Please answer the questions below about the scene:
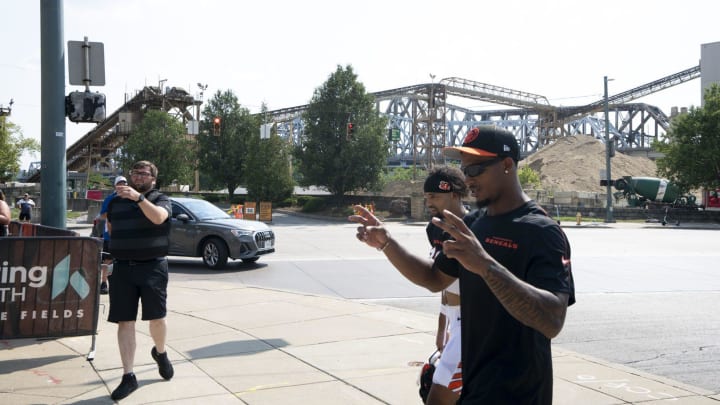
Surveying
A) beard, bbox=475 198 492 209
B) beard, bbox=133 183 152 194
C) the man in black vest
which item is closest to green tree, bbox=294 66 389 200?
beard, bbox=133 183 152 194

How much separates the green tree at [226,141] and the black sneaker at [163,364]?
1944 inches

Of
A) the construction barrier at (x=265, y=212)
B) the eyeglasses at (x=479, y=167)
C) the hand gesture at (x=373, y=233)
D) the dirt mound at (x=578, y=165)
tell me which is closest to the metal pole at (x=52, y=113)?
the hand gesture at (x=373, y=233)

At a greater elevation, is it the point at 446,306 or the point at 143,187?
the point at 143,187

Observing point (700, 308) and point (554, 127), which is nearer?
point (700, 308)

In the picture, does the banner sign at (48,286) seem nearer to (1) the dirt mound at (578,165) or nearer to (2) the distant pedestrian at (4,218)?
(2) the distant pedestrian at (4,218)

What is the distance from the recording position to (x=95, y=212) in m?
32.4

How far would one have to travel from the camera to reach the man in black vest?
200 inches

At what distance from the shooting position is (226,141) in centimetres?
5462

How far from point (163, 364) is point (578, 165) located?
6857cm

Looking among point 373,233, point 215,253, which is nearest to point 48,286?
point 373,233

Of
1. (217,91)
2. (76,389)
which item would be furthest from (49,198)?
(217,91)

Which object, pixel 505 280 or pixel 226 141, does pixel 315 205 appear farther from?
pixel 505 280

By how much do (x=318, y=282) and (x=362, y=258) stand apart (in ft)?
13.6

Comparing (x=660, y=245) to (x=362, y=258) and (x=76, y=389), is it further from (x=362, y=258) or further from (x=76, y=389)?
(x=76, y=389)
